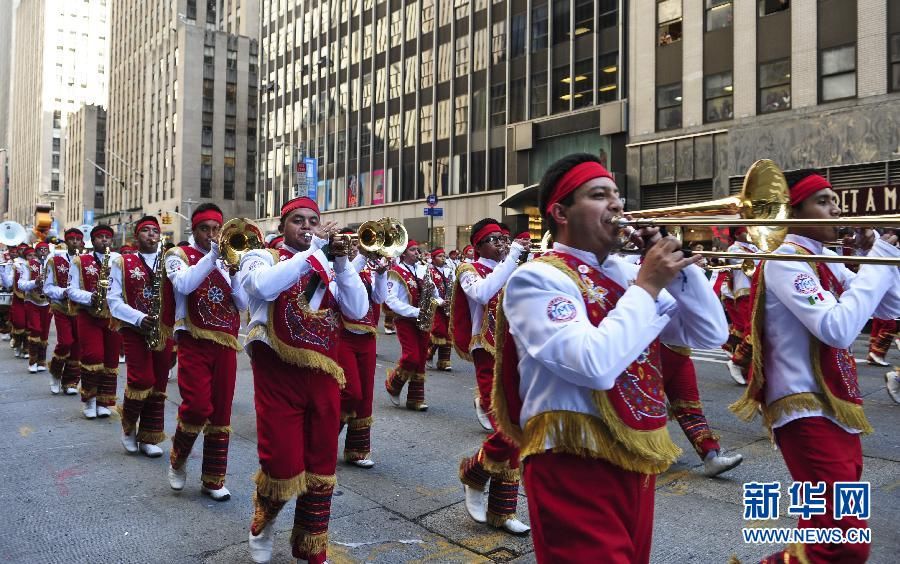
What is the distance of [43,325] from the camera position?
43.1 ft

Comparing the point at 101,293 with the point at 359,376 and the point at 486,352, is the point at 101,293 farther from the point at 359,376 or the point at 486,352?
the point at 486,352

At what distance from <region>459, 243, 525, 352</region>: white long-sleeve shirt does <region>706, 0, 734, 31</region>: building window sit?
21.0 meters

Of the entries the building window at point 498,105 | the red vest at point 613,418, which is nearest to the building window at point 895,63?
the building window at point 498,105

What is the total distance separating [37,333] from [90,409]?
5.30 metres

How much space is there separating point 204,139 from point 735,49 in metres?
60.6

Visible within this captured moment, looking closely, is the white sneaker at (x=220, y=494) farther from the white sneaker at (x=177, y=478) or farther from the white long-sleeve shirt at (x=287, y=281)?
the white long-sleeve shirt at (x=287, y=281)

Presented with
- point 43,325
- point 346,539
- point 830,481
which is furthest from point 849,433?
point 43,325

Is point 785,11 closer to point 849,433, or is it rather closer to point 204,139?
point 849,433

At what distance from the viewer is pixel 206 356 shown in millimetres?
5789

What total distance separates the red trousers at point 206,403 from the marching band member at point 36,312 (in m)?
8.49

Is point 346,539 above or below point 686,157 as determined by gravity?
below

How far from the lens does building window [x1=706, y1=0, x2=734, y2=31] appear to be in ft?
79.8

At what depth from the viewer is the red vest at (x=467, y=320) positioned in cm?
688

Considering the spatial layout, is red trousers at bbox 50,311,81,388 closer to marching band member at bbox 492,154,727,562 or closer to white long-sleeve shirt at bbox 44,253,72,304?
white long-sleeve shirt at bbox 44,253,72,304
